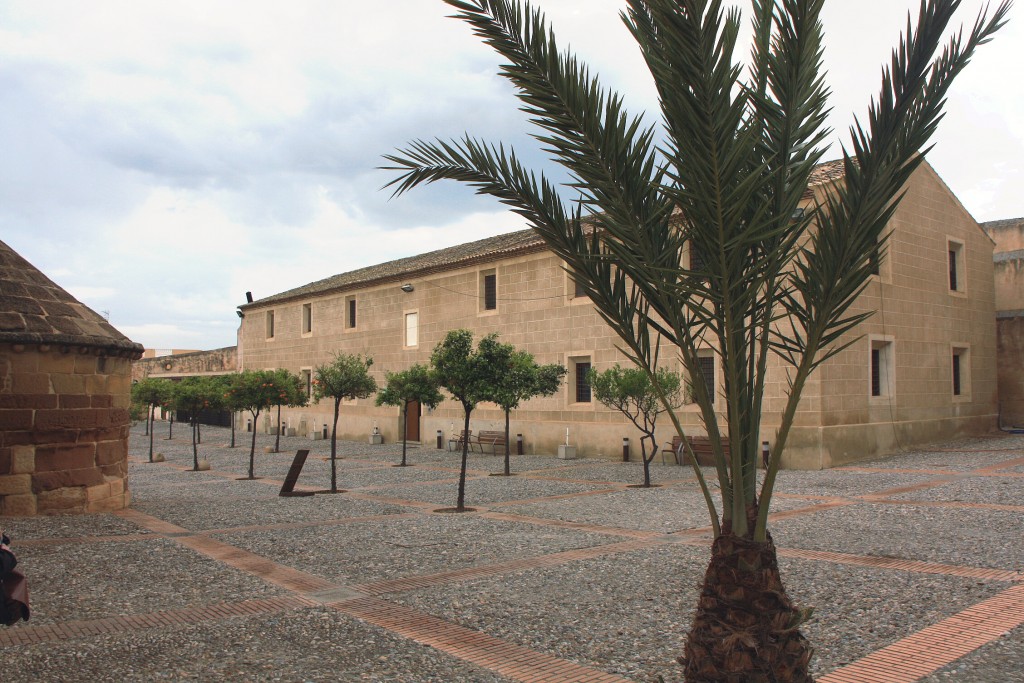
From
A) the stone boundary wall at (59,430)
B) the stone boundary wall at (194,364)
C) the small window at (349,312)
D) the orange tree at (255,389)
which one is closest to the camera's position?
the stone boundary wall at (59,430)

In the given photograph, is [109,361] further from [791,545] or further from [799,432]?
[799,432]

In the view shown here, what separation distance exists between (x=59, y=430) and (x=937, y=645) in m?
12.5

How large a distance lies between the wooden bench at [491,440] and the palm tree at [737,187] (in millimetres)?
20830

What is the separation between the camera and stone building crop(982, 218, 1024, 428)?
25.3 metres

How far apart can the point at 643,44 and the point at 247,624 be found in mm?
5471

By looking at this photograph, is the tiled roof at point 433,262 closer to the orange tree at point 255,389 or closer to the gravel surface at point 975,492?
the gravel surface at point 975,492

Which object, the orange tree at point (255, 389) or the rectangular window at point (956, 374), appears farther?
the rectangular window at point (956, 374)

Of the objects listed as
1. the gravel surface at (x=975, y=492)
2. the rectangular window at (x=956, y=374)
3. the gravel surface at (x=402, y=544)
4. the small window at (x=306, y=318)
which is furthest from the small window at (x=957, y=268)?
the small window at (x=306, y=318)

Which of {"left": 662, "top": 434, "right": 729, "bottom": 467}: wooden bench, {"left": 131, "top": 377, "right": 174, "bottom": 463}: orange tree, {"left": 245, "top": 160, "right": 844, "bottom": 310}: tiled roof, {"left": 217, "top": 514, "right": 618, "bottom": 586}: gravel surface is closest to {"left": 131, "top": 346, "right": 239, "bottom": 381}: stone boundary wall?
{"left": 245, "top": 160, "right": 844, "bottom": 310}: tiled roof

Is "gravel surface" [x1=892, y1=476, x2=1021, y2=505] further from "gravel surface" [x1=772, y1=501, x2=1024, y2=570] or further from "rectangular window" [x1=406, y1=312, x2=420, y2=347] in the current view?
"rectangular window" [x1=406, y1=312, x2=420, y2=347]

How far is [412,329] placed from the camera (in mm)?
30438

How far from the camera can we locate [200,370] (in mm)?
50875

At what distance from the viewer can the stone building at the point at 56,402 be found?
12.1 meters

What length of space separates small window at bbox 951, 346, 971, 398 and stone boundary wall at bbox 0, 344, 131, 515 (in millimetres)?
22833
